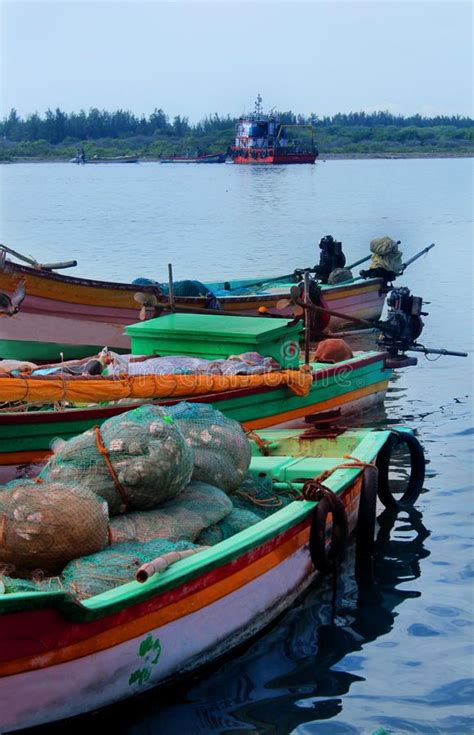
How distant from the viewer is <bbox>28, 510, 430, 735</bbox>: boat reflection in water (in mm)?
6777

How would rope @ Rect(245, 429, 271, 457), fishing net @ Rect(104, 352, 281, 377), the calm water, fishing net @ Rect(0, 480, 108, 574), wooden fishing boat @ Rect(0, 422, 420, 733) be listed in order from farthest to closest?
fishing net @ Rect(104, 352, 281, 377) → rope @ Rect(245, 429, 271, 457) → the calm water → fishing net @ Rect(0, 480, 108, 574) → wooden fishing boat @ Rect(0, 422, 420, 733)

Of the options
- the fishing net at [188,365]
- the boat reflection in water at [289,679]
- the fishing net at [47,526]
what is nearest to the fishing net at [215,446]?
the boat reflection in water at [289,679]

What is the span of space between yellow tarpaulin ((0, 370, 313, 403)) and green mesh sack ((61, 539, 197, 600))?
3.02 metres

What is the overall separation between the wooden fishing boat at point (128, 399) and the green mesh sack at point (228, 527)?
7.64 ft

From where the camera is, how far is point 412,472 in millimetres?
10617

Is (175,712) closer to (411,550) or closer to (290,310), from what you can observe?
(411,550)

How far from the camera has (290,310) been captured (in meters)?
18.3

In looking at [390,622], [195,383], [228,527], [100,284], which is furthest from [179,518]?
[100,284]

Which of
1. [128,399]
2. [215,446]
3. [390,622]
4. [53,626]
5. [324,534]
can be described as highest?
[215,446]

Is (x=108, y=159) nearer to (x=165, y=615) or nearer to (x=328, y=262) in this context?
(x=328, y=262)

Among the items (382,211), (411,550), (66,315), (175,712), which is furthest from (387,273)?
(382,211)

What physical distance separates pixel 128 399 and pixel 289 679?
359cm

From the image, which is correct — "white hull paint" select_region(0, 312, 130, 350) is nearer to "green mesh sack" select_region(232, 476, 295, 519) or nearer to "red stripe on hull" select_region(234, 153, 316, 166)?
"green mesh sack" select_region(232, 476, 295, 519)

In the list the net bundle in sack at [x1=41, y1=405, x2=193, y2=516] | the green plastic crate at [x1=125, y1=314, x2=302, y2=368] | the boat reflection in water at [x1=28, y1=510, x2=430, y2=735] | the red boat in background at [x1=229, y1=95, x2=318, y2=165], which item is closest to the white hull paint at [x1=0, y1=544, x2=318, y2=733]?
the boat reflection in water at [x1=28, y1=510, x2=430, y2=735]
